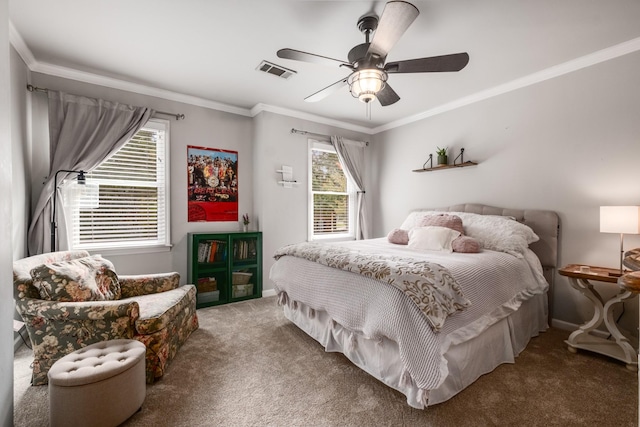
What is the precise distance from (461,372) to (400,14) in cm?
220

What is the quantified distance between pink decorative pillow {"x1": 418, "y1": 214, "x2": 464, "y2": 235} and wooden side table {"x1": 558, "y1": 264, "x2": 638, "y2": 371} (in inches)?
37.1

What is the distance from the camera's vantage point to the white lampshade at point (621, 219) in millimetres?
2166

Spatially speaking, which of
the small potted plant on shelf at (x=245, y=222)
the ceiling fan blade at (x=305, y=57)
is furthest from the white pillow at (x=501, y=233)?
the small potted plant on shelf at (x=245, y=222)

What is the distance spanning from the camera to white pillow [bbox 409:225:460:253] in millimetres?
2805

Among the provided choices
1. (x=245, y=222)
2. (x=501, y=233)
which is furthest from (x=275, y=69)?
(x=501, y=233)

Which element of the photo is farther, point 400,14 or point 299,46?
point 299,46

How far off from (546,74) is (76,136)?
4920 millimetres

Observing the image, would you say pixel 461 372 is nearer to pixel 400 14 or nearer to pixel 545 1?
pixel 400 14

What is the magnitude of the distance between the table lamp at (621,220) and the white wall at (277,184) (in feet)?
10.7

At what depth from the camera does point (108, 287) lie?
2318 millimetres

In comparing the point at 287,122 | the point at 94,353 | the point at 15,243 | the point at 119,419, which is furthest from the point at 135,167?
the point at 119,419

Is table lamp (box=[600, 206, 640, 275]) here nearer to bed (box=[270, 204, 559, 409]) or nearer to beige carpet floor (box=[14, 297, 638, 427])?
bed (box=[270, 204, 559, 409])

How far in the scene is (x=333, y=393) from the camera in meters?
1.83

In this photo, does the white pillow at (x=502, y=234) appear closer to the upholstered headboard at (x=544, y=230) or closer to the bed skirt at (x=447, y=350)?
the upholstered headboard at (x=544, y=230)
